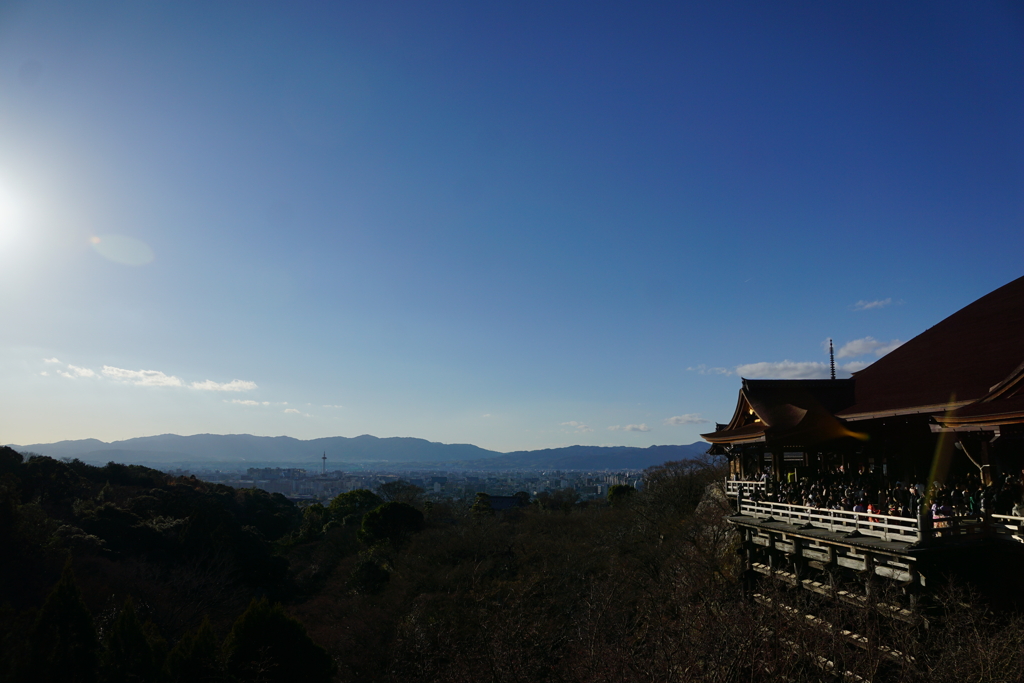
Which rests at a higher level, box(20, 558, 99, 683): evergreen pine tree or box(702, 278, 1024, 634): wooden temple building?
box(702, 278, 1024, 634): wooden temple building

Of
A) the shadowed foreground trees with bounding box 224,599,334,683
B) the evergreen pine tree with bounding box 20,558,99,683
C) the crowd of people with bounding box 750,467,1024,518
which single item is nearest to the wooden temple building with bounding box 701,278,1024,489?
the crowd of people with bounding box 750,467,1024,518

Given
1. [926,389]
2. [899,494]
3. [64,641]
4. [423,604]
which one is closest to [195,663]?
[64,641]

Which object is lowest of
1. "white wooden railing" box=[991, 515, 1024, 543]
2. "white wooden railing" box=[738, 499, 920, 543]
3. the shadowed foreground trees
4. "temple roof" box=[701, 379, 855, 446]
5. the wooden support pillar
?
the shadowed foreground trees

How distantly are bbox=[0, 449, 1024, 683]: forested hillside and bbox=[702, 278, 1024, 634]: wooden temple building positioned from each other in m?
1.07

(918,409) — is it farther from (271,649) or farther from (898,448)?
(271,649)

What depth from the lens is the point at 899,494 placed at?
14.0m

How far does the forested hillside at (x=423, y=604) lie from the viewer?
38.2 ft

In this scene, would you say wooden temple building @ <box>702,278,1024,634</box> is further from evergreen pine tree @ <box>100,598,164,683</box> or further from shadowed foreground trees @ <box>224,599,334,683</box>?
evergreen pine tree @ <box>100,598,164,683</box>

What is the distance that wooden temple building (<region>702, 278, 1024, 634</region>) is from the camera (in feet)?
37.5

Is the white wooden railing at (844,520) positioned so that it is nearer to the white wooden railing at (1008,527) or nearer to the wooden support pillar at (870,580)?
the wooden support pillar at (870,580)

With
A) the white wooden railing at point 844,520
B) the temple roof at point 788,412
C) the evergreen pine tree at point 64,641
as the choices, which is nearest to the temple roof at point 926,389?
the temple roof at point 788,412

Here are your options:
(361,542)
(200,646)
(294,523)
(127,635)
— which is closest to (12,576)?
(127,635)

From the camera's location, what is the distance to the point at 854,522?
12.8 metres

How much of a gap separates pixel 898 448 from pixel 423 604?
19010 mm
